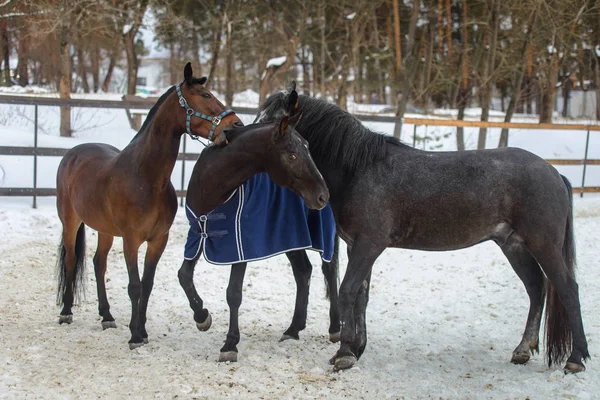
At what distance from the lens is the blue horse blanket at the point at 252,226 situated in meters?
4.30

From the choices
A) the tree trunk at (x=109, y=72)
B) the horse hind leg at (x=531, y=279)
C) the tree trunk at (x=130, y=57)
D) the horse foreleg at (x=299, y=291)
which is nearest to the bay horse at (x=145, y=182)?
the horse foreleg at (x=299, y=291)

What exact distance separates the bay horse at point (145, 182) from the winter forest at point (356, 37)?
6.61 m

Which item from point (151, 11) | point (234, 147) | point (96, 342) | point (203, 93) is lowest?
point (96, 342)

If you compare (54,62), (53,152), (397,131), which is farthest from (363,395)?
(54,62)

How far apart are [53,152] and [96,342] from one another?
4853 millimetres

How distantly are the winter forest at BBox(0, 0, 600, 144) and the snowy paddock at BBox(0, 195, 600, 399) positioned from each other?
623cm

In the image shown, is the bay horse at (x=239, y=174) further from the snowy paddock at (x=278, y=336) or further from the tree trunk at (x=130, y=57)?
the tree trunk at (x=130, y=57)

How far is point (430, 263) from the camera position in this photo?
7.38 m

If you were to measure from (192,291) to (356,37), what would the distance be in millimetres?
12791

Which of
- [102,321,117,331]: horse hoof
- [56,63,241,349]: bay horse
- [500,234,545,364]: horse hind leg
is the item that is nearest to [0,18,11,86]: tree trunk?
[56,63,241,349]: bay horse

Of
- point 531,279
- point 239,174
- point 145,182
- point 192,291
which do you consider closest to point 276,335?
point 192,291

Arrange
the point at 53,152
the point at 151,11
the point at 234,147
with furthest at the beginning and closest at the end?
the point at 151,11 → the point at 53,152 → the point at 234,147

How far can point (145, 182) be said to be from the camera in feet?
14.6

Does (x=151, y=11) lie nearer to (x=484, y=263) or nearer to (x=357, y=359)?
(x=484, y=263)
